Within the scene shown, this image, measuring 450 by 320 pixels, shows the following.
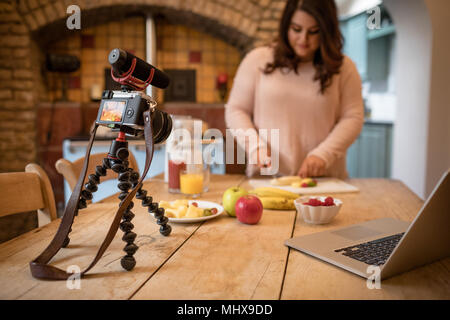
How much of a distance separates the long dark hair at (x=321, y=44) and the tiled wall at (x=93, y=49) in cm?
252

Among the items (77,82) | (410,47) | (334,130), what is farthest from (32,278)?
(77,82)

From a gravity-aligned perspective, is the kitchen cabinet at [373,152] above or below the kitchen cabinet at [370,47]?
below

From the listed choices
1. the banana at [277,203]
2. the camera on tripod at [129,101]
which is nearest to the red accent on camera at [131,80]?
the camera on tripod at [129,101]

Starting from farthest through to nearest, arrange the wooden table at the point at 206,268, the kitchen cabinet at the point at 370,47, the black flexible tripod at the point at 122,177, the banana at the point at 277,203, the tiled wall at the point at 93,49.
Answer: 1. the kitchen cabinet at the point at 370,47
2. the tiled wall at the point at 93,49
3. the banana at the point at 277,203
4. the black flexible tripod at the point at 122,177
5. the wooden table at the point at 206,268

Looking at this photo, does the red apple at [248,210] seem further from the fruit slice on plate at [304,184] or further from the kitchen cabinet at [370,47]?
the kitchen cabinet at [370,47]

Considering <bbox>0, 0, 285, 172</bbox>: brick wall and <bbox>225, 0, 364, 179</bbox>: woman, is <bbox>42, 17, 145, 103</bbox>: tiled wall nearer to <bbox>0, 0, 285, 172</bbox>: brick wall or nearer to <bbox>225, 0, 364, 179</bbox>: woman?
<bbox>0, 0, 285, 172</bbox>: brick wall

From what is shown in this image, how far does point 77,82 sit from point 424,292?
3859mm

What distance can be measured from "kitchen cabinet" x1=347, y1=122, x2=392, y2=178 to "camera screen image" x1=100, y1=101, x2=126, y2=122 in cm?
376

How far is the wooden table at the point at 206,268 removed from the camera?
0.60m

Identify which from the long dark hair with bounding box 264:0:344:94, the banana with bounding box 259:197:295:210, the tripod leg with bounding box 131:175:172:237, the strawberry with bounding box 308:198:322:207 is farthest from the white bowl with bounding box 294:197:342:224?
the long dark hair with bounding box 264:0:344:94

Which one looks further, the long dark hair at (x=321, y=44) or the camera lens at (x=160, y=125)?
the long dark hair at (x=321, y=44)

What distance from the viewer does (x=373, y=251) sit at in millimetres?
772

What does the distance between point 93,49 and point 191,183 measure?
3.08 m

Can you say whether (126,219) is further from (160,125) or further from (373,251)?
(373,251)
